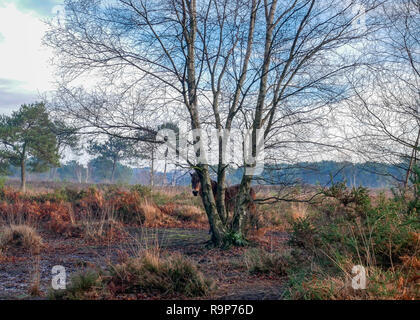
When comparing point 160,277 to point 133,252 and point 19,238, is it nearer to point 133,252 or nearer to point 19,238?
point 133,252

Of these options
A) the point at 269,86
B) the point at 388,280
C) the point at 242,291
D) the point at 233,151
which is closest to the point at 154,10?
the point at 269,86

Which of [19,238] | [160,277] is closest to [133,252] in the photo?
[160,277]

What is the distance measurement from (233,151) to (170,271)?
10.4ft

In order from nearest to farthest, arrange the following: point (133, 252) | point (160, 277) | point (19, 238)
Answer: point (160, 277), point (133, 252), point (19, 238)

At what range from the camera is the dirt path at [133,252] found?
463 cm

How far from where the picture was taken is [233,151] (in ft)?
23.9

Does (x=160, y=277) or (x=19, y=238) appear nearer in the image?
(x=160, y=277)

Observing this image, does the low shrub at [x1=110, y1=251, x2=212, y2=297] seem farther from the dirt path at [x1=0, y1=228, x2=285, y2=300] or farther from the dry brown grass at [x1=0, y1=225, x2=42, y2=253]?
the dry brown grass at [x1=0, y1=225, x2=42, y2=253]

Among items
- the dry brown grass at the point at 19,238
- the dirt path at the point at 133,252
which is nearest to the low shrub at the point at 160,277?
the dirt path at the point at 133,252

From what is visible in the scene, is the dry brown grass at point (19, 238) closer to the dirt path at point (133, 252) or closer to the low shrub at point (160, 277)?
the dirt path at point (133, 252)

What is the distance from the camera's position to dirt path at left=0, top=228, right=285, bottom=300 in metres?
4.63

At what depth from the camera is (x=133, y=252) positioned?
5.86 meters

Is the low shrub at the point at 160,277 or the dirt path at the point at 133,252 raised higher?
the low shrub at the point at 160,277
